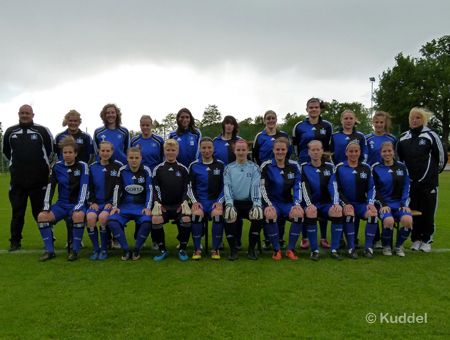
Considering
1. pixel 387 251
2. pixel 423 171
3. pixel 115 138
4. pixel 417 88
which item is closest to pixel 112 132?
pixel 115 138

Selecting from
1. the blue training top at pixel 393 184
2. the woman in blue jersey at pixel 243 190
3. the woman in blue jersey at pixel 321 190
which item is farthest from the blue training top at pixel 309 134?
the woman in blue jersey at pixel 243 190

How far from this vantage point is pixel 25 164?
503 centimetres

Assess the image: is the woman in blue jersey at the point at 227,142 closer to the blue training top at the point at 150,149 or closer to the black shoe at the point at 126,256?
the blue training top at the point at 150,149

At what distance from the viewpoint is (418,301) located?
117 inches

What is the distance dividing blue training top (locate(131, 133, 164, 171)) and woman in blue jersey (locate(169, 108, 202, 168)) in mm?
256

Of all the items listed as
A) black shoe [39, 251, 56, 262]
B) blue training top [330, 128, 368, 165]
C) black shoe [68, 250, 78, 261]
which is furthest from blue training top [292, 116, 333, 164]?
black shoe [39, 251, 56, 262]

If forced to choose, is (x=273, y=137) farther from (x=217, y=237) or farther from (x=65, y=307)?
(x=65, y=307)

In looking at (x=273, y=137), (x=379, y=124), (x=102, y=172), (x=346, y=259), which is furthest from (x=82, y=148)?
(x=379, y=124)

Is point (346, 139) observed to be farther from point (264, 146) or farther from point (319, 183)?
point (264, 146)

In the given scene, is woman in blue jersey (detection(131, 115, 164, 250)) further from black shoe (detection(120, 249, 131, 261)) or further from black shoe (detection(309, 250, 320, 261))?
black shoe (detection(309, 250, 320, 261))

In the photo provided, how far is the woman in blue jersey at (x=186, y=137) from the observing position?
208 inches

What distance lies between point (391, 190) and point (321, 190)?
3.24ft

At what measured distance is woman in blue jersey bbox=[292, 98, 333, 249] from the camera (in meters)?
5.19
